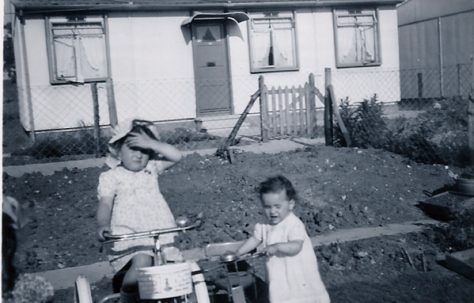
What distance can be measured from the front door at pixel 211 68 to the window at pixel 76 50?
7.43 feet

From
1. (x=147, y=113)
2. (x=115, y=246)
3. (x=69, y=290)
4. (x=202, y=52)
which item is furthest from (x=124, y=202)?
(x=202, y=52)

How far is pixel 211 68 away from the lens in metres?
12.9

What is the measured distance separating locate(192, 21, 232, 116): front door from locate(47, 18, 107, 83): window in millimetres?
2266

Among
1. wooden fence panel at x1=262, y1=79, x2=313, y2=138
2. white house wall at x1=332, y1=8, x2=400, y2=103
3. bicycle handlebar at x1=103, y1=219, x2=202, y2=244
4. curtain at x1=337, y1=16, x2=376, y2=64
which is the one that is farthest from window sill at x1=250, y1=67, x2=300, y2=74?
bicycle handlebar at x1=103, y1=219, x2=202, y2=244

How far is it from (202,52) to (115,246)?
10356mm

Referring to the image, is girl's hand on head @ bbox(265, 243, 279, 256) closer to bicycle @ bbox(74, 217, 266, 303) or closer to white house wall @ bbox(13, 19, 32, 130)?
bicycle @ bbox(74, 217, 266, 303)

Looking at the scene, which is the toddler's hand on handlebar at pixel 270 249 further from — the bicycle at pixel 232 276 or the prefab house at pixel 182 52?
the prefab house at pixel 182 52

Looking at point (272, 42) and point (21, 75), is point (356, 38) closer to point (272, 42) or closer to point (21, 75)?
point (272, 42)

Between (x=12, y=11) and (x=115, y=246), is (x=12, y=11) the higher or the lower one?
the higher one

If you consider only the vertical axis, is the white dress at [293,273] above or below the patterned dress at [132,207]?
below

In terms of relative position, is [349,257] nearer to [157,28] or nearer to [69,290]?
[69,290]

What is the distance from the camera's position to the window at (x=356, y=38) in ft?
45.1

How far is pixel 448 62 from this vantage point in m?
16.4

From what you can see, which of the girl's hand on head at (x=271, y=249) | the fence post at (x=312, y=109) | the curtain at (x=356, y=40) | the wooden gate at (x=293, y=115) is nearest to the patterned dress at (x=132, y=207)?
the girl's hand on head at (x=271, y=249)
